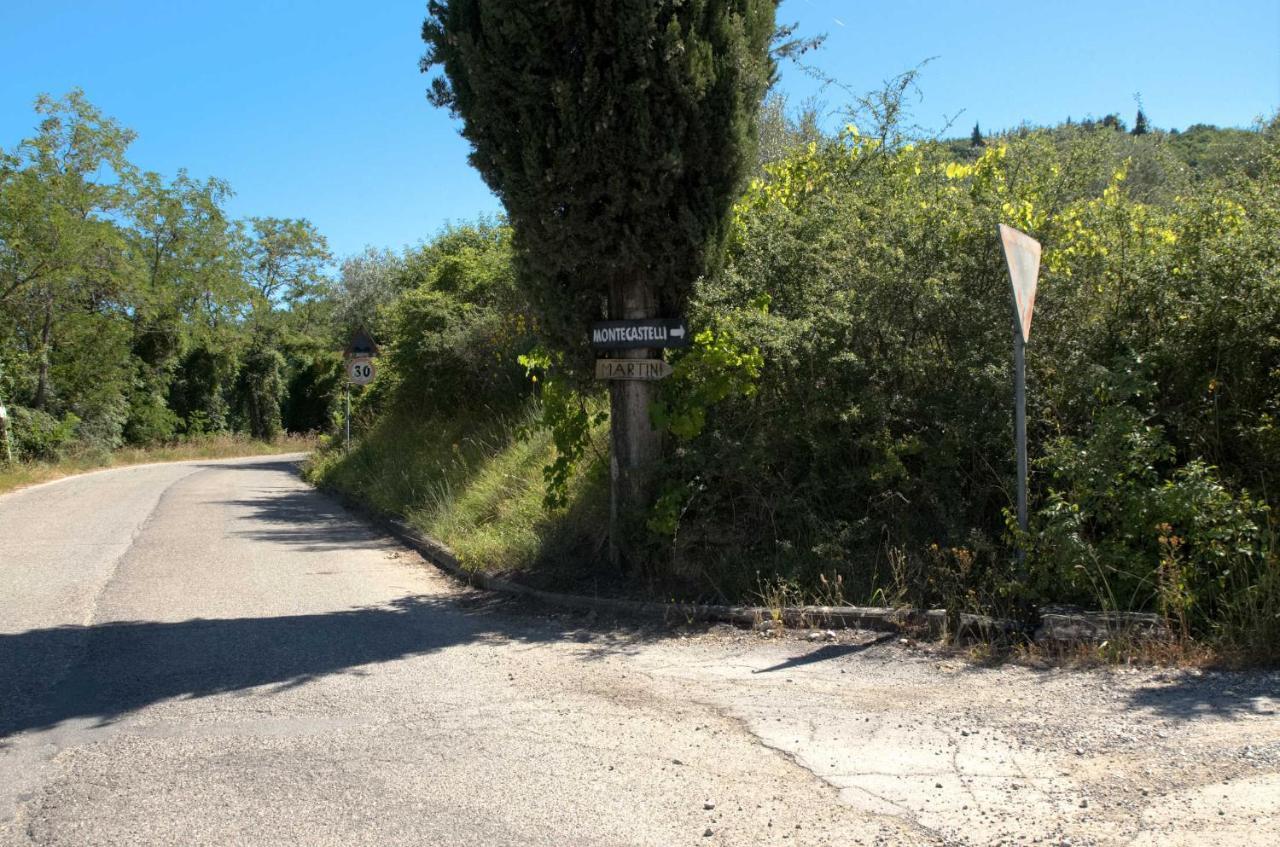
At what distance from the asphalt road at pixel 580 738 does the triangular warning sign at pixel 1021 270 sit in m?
2.42

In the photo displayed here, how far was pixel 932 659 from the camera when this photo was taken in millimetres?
6395

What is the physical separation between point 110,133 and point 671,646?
1531 inches

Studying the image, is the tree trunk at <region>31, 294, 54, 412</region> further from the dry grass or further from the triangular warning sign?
the triangular warning sign

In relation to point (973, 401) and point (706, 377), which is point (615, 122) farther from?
point (973, 401)

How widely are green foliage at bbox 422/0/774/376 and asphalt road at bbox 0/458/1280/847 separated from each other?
3.32 metres

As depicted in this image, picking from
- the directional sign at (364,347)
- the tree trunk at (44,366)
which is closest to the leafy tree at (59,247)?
the tree trunk at (44,366)

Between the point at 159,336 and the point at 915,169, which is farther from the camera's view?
the point at 159,336

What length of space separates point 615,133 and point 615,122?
0.30ft

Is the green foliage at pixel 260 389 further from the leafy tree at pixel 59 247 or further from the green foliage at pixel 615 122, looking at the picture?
the green foliage at pixel 615 122

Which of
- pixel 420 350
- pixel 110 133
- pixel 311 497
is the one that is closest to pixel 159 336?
pixel 110 133

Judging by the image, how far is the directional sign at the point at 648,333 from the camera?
8734mm

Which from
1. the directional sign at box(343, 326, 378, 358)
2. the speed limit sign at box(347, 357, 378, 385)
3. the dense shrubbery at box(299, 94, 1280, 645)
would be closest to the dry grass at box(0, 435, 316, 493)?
the speed limit sign at box(347, 357, 378, 385)

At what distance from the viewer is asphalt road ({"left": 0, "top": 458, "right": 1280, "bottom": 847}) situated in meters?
4.05

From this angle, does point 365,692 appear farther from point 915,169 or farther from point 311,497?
point 311,497
